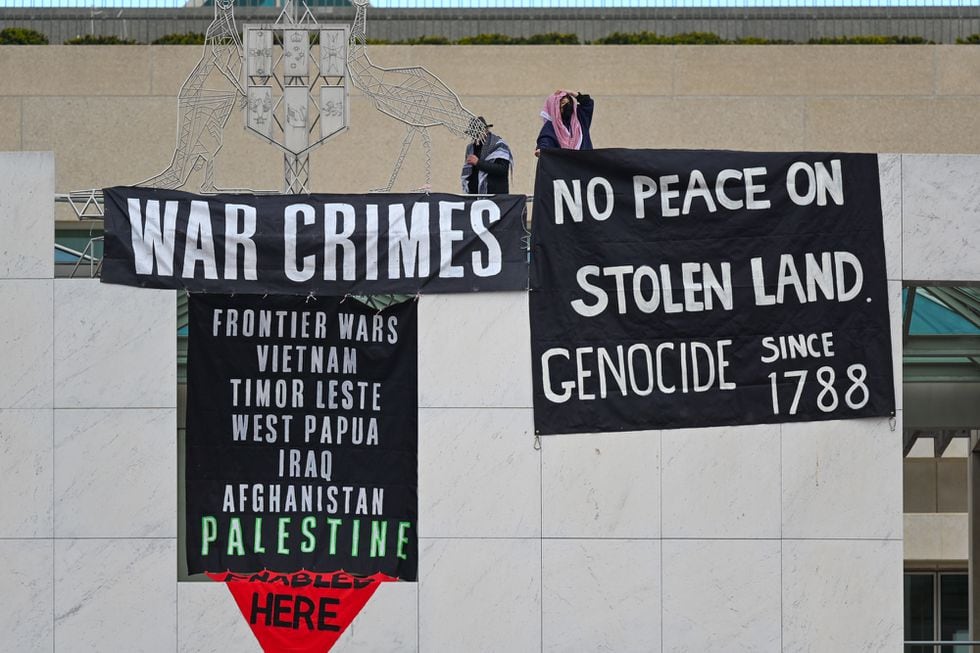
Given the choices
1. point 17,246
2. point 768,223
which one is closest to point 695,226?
point 768,223

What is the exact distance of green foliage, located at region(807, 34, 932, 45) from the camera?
95.1 ft

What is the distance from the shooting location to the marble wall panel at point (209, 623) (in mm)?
14164

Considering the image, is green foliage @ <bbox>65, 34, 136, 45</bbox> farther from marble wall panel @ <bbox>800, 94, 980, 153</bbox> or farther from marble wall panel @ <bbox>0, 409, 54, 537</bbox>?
marble wall panel @ <bbox>0, 409, 54, 537</bbox>

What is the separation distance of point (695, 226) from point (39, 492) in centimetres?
608

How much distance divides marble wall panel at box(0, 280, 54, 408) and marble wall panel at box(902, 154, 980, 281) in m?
7.46

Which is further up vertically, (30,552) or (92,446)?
(92,446)

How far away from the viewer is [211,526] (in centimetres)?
1446

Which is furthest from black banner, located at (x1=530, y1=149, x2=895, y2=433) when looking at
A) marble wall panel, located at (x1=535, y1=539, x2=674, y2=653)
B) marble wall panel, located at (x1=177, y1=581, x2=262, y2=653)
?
marble wall panel, located at (x1=177, y1=581, x2=262, y2=653)

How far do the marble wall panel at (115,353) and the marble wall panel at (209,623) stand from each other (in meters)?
1.63

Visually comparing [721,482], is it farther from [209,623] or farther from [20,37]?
[20,37]

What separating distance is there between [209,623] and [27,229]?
373cm

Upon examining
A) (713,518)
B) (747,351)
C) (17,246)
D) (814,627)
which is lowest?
(814,627)

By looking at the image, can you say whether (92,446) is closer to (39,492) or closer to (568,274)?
(39,492)

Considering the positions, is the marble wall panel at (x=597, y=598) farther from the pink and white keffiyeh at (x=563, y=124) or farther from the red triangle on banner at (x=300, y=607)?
the pink and white keffiyeh at (x=563, y=124)
